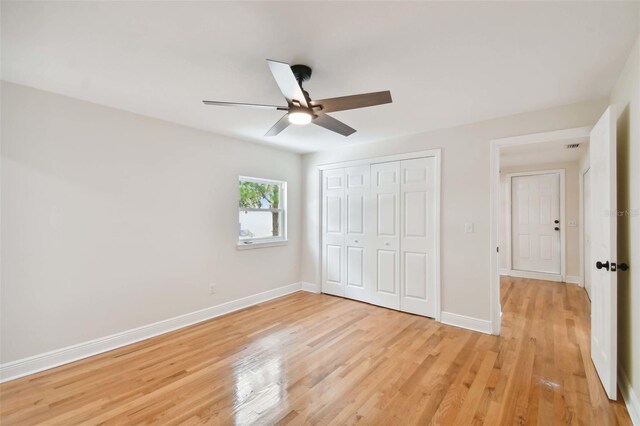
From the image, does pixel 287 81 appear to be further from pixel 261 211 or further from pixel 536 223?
pixel 536 223

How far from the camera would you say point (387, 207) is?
4082mm

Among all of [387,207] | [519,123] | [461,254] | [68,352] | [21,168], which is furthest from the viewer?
[387,207]

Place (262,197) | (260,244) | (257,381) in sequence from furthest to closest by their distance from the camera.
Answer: (262,197) → (260,244) → (257,381)

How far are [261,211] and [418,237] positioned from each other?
240 centimetres

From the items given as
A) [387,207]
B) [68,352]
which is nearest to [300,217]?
[387,207]

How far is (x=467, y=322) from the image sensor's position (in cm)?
332

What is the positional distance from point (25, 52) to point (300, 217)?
3.75 metres

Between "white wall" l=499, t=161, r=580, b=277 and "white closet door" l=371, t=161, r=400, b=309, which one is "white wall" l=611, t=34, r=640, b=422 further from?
"white wall" l=499, t=161, r=580, b=277

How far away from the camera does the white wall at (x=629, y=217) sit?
181 cm

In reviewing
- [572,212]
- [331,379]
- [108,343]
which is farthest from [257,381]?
[572,212]

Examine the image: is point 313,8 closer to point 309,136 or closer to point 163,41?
point 163,41

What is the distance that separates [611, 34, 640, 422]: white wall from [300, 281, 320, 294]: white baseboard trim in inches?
140

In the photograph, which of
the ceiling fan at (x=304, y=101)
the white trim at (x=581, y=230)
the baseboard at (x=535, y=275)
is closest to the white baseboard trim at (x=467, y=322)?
the ceiling fan at (x=304, y=101)

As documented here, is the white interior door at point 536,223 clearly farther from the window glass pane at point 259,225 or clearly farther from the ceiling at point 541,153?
the window glass pane at point 259,225
